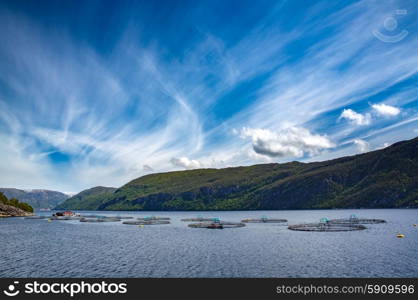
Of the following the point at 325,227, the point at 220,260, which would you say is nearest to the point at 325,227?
the point at 325,227

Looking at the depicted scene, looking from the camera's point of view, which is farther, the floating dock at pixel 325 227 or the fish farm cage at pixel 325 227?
the floating dock at pixel 325 227

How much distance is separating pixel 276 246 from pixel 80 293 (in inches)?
2600

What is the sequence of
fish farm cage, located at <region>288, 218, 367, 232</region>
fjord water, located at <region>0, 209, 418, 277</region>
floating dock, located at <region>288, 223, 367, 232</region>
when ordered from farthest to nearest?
floating dock, located at <region>288, 223, 367, 232</region> → fish farm cage, located at <region>288, 218, 367, 232</region> → fjord water, located at <region>0, 209, 418, 277</region>

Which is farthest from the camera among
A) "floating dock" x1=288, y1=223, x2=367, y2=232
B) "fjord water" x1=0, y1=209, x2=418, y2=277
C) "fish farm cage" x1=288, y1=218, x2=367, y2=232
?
"floating dock" x1=288, y1=223, x2=367, y2=232

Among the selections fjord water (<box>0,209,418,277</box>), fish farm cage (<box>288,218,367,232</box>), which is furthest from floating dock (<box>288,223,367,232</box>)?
fjord water (<box>0,209,418,277</box>)

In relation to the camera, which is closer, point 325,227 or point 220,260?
point 220,260

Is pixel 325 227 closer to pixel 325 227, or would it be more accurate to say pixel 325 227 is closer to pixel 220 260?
pixel 325 227

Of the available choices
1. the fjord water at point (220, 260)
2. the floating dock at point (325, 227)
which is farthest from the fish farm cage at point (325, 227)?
the fjord water at point (220, 260)

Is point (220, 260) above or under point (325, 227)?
under

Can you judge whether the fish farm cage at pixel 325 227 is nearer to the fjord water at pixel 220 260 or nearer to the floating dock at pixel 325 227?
the floating dock at pixel 325 227

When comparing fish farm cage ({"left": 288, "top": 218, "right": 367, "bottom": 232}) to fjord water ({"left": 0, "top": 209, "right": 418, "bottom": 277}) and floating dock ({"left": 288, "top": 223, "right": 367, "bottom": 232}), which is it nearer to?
floating dock ({"left": 288, "top": 223, "right": 367, "bottom": 232})

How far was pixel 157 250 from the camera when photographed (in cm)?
8506

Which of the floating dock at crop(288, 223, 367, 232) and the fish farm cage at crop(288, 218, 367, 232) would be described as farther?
the floating dock at crop(288, 223, 367, 232)

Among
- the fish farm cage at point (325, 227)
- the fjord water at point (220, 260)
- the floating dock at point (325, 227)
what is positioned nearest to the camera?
the fjord water at point (220, 260)
